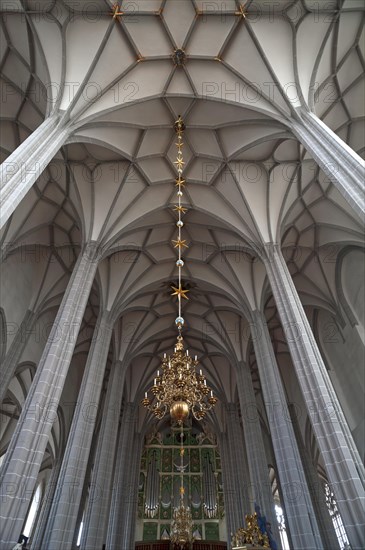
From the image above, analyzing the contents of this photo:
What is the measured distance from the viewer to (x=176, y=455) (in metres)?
23.7

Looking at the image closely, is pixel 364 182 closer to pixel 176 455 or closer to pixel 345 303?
pixel 345 303

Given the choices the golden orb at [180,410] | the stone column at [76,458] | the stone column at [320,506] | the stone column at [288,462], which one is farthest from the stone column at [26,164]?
the stone column at [320,506]

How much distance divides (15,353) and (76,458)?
5.27 m

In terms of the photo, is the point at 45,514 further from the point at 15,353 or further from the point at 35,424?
the point at 35,424

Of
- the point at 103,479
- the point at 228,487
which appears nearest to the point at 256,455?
the point at 103,479

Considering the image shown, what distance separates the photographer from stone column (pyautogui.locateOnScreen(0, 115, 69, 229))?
22.0ft

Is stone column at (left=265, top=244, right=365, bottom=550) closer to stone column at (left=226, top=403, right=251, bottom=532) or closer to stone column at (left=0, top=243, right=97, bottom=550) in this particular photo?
stone column at (left=0, top=243, right=97, bottom=550)

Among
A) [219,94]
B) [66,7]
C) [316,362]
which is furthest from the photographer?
[219,94]

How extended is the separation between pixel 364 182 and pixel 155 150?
28.1 ft

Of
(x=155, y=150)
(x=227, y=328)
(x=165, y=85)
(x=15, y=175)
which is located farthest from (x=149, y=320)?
(x=15, y=175)

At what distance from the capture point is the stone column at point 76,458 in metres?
8.69

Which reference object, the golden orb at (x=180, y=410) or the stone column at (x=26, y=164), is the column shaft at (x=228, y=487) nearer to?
the golden orb at (x=180, y=410)

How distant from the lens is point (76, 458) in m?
10.3

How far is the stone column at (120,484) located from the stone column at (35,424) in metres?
11.0
